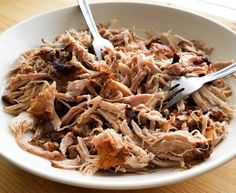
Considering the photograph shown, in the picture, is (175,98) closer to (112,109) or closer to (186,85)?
(186,85)

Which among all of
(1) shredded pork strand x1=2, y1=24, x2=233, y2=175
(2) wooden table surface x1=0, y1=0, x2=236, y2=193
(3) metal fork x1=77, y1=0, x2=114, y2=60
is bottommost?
(2) wooden table surface x1=0, y1=0, x2=236, y2=193

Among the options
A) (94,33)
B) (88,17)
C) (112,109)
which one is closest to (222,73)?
(112,109)

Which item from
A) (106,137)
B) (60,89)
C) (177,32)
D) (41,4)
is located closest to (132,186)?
(106,137)

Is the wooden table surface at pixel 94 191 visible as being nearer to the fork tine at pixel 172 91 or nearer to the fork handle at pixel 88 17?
the fork tine at pixel 172 91

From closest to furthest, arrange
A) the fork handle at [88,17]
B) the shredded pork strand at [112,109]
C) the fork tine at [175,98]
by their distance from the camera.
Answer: the shredded pork strand at [112,109] < the fork tine at [175,98] < the fork handle at [88,17]

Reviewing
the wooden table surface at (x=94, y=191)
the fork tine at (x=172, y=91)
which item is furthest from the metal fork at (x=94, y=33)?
the wooden table surface at (x=94, y=191)

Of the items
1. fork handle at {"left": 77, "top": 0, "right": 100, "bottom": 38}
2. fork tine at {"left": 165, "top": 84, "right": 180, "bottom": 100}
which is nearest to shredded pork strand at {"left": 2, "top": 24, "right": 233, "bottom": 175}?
fork tine at {"left": 165, "top": 84, "right": 180, "bottom": 100}

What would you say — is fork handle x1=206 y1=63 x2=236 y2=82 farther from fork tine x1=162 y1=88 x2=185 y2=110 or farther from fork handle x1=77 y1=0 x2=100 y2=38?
fork handle x1=77 y1=0 x2=100 y2=38
